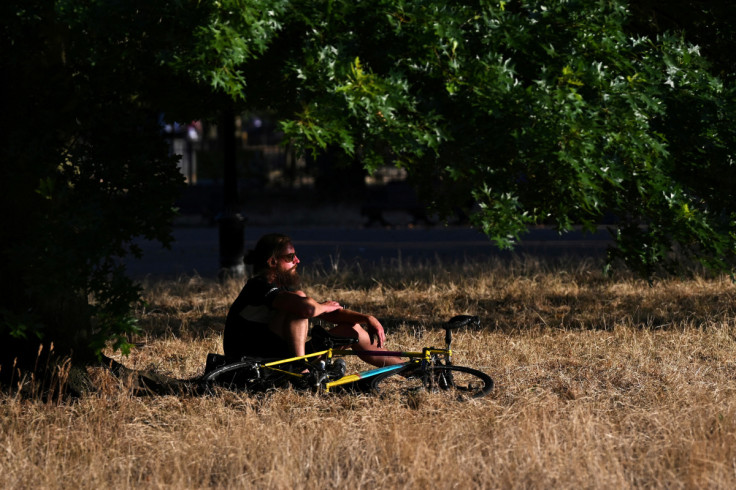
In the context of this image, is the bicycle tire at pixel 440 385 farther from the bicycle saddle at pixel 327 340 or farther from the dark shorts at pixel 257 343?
the dark shorts at pixel 257 343

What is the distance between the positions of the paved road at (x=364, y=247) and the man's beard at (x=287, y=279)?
7.90 m

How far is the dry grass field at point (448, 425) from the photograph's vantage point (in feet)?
17.2

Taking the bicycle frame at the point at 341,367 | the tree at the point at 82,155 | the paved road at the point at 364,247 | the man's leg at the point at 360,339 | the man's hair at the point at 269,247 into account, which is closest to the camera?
the tree at the point at 82,155

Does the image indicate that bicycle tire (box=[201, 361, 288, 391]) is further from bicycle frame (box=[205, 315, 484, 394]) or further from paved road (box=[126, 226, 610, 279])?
paved road (box=[126, 226, 610, 279])

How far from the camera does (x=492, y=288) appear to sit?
12352mm

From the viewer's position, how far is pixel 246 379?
6996 millimetres

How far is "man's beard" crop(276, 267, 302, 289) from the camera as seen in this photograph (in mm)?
6969

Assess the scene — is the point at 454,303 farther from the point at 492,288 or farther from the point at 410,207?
the point at 410,207

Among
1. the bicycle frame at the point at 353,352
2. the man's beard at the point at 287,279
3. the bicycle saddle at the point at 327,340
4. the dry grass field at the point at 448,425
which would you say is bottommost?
the dry grass field at the point at 448,425

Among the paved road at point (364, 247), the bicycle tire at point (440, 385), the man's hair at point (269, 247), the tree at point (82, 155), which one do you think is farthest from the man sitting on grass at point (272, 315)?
the paved road at point (364, 247)

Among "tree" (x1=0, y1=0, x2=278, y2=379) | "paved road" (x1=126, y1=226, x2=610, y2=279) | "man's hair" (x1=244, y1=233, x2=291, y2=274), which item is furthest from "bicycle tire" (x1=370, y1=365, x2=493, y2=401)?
"paved road" (x1=126, y1=226, x2=610, y2=279)

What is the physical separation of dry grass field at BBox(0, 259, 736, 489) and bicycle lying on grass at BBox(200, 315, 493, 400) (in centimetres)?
14

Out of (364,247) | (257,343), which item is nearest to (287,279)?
(257,343)

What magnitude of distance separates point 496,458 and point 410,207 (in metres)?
20.3
